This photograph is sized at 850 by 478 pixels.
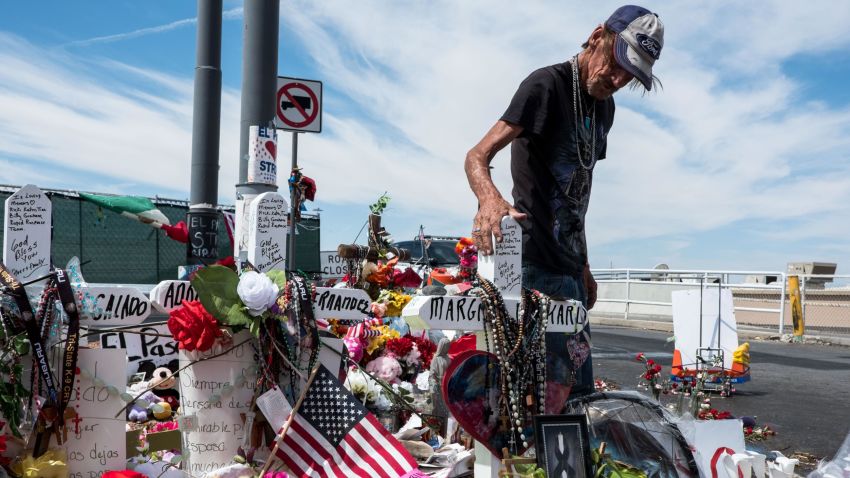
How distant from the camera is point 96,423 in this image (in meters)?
2.75

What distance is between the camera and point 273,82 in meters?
6.18

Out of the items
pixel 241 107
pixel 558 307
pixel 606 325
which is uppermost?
pixel 241 107

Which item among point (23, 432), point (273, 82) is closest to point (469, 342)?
point (23, 432)

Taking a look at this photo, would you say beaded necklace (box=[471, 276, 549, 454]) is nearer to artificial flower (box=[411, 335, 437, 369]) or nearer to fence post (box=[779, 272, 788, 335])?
artificial flower (box=[411, 335, 437, 369])

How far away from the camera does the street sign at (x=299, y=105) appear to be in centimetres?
706

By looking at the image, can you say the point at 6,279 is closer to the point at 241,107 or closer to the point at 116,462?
the point at 116,462

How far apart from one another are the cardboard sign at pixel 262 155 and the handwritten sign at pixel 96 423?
4.09 ft

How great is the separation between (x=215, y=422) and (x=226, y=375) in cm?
18

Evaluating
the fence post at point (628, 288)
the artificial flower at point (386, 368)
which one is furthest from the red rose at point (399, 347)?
the fence post at point (628, 288)

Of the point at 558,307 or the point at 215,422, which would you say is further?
the point at 558,307

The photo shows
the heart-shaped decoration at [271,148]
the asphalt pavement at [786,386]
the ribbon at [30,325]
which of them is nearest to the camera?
the ribbon at [30,325]

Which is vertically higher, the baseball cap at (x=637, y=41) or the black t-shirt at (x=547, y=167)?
the baseball cap at (x=637, y=41)

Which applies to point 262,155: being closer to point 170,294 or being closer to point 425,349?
point 170,294

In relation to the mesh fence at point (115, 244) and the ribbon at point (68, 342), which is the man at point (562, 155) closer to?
the ribbon at point (68, 342)
